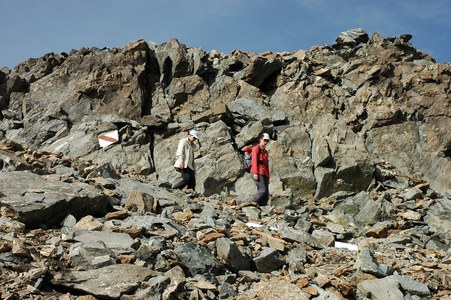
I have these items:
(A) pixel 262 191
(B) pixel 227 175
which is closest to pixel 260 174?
(A) pixel 262 191

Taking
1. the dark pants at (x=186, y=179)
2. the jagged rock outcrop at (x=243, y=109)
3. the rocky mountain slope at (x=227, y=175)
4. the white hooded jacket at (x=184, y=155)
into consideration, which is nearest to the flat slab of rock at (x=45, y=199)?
the rocky mountain slope at (x=227, y=175)

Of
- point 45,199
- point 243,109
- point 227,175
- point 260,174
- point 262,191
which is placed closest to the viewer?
point 45,199

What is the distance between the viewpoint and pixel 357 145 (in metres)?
24.5

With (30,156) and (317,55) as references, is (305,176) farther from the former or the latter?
(317,55)

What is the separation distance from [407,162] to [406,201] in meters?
5.84

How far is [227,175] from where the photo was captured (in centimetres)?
2175

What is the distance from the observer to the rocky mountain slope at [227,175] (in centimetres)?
800

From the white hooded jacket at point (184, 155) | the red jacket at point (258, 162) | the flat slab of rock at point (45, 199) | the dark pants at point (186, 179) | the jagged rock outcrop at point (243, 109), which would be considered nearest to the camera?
the flat slab of rock at point (45, 199)

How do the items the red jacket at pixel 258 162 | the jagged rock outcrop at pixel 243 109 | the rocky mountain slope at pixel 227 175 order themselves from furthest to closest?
the jagged rock outcrop at pixel 243 109
the red jacket at pixel 258 162
the rocky mountain slope at pixel 227 175

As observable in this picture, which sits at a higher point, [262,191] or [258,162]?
[258,162]

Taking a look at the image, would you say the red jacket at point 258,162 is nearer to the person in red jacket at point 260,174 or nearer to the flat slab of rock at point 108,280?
the person in red jacket at point 260,174

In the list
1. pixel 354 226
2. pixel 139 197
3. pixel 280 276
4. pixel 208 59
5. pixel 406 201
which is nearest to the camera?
pixel 280 276

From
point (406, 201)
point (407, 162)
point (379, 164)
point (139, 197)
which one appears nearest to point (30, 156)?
point (139, 197)

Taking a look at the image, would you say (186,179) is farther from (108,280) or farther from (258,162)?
Result: (108,280)
